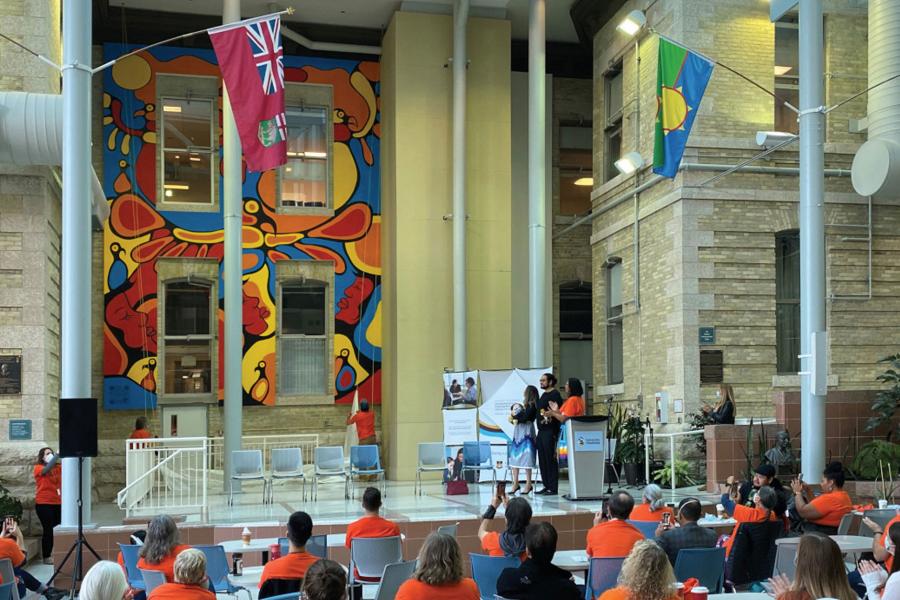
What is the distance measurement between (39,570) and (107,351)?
8578mm

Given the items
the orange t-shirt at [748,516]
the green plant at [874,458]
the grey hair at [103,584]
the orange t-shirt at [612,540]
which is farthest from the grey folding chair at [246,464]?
the grey hair at [103,584]

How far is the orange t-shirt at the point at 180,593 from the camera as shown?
513cm

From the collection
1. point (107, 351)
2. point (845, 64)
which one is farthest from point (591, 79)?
point (107, 351)

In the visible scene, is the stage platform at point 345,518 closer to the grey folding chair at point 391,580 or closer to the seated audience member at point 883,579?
the grey folding chair at point 391,580

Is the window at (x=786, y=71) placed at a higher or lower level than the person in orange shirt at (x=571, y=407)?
higher

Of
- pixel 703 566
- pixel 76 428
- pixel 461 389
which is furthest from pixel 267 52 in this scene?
pixel 703 566

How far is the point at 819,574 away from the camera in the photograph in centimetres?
468

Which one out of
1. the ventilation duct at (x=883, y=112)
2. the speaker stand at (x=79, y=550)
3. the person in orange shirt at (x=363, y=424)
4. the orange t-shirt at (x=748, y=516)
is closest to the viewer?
the orange t-shirt at (x=748, y=516)

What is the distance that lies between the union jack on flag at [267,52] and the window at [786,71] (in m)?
9.20

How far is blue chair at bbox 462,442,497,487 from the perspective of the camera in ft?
52.6

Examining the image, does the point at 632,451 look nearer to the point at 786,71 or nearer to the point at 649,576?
the point at 786,71

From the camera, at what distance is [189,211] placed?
823 inches

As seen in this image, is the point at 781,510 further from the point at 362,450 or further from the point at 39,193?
the point at 39,193

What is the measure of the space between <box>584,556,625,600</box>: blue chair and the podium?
6687 millimetres
